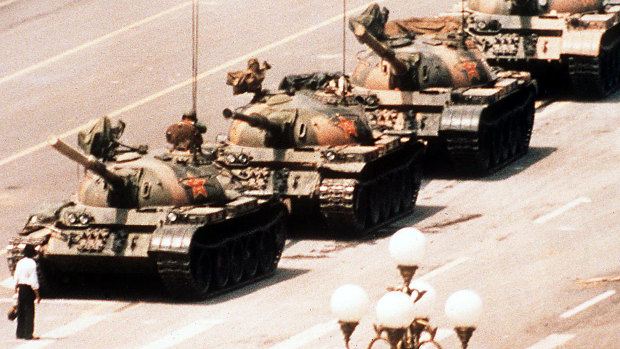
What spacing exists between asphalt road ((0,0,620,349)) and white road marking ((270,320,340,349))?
61 millimetres

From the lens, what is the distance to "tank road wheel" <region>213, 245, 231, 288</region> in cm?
3675

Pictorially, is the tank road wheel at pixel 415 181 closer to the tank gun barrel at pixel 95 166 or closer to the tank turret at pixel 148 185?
the tank turret at pixel 148 185

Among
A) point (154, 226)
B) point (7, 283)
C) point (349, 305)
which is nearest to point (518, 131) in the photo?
point (154, 226)

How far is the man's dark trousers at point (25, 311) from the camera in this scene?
3369cm

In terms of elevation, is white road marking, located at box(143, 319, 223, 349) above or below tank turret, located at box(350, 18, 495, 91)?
below

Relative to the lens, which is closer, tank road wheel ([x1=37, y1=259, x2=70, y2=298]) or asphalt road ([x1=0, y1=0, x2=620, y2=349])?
asphalt road ([x1=0, y1=0, x2=620, y2=349])

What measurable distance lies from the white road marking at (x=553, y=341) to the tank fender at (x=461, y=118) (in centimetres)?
1249

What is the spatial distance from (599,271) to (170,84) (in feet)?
67.3

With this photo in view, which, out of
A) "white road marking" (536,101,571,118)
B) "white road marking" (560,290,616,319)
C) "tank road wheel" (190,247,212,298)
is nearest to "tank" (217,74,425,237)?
"tank road wheel" (190,247,212,298)

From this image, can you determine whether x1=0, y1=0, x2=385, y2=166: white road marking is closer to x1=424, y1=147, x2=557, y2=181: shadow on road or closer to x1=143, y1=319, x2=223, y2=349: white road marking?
x1=424, y1=147, x2=557, y2=181: shadow on road

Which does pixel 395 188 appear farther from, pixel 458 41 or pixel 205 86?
pixel 205 86

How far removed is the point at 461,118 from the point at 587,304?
10992 mm

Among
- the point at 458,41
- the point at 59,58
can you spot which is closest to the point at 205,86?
the point at 59,58

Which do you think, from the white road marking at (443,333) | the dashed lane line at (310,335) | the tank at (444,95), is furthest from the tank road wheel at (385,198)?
the white road marking at (443,333)
